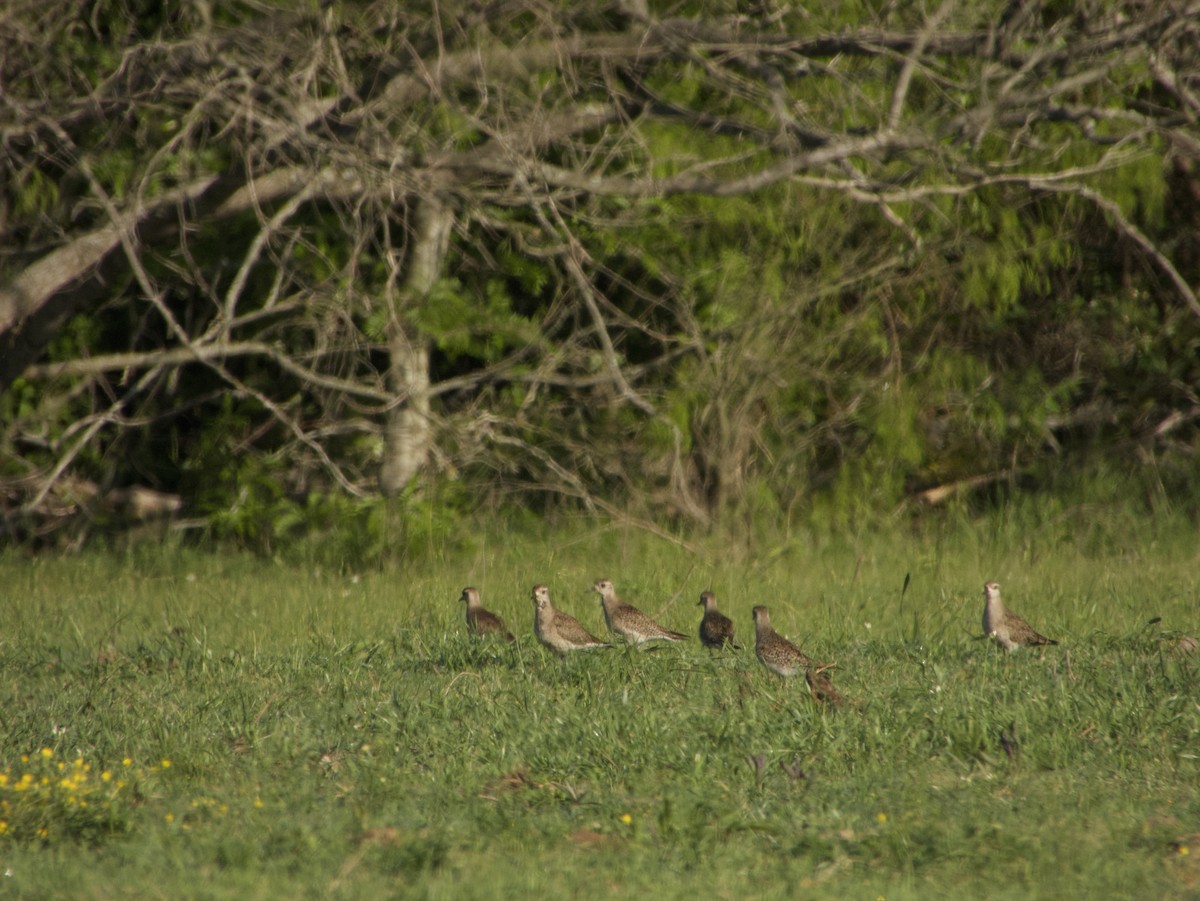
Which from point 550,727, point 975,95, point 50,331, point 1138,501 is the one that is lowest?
point 1138,501

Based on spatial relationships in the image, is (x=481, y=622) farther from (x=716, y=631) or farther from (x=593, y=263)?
(x=593, y=263)

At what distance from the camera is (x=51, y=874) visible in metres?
5.47

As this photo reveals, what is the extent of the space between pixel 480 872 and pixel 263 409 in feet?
36.1

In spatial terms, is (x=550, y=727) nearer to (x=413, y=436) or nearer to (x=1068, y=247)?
(x=413, y=436)

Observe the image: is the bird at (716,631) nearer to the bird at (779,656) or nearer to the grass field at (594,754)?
the grass field at (594,754)

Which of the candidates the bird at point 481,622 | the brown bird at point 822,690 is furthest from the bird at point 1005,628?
the bird at point 481,622

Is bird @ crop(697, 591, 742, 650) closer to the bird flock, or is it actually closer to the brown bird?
the bird flock

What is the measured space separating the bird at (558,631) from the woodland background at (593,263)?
165cm

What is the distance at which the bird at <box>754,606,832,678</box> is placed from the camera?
8.30 meters

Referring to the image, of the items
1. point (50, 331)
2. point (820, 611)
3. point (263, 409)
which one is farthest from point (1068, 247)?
point (50, 331)

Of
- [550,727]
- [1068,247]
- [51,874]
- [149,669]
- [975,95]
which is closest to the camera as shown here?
[51,874]

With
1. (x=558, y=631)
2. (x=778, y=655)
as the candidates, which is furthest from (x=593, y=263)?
(x=778, y=655)

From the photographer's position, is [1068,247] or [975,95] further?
[1068,247]

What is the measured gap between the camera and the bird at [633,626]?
9641mm
